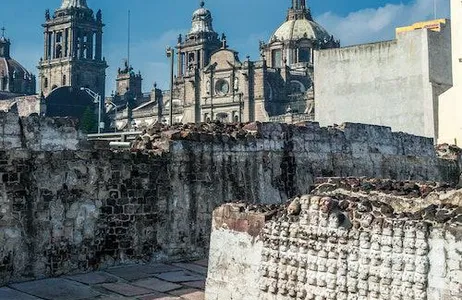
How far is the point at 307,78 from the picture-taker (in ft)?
204

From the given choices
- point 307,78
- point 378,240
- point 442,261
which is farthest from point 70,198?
point 307,78

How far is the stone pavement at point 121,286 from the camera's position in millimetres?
7387

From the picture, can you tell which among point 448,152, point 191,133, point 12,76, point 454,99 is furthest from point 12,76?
point 191,133

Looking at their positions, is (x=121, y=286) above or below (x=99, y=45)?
below

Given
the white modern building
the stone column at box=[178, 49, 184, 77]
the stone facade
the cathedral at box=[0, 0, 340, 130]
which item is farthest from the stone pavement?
the stone column at box=[178, 49, 184, 77]

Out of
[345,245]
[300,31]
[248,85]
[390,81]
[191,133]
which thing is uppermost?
[300,31]

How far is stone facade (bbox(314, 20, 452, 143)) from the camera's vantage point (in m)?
21.0

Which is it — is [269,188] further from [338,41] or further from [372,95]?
[338,41]

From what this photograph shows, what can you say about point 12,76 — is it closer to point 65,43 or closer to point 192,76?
point 65,43

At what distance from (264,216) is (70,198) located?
3.33 meters

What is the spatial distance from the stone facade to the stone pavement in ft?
46.3

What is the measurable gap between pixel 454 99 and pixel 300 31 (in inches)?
1959

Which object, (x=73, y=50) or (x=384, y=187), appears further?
(x=73, y=50)

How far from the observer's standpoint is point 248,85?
193 feet
